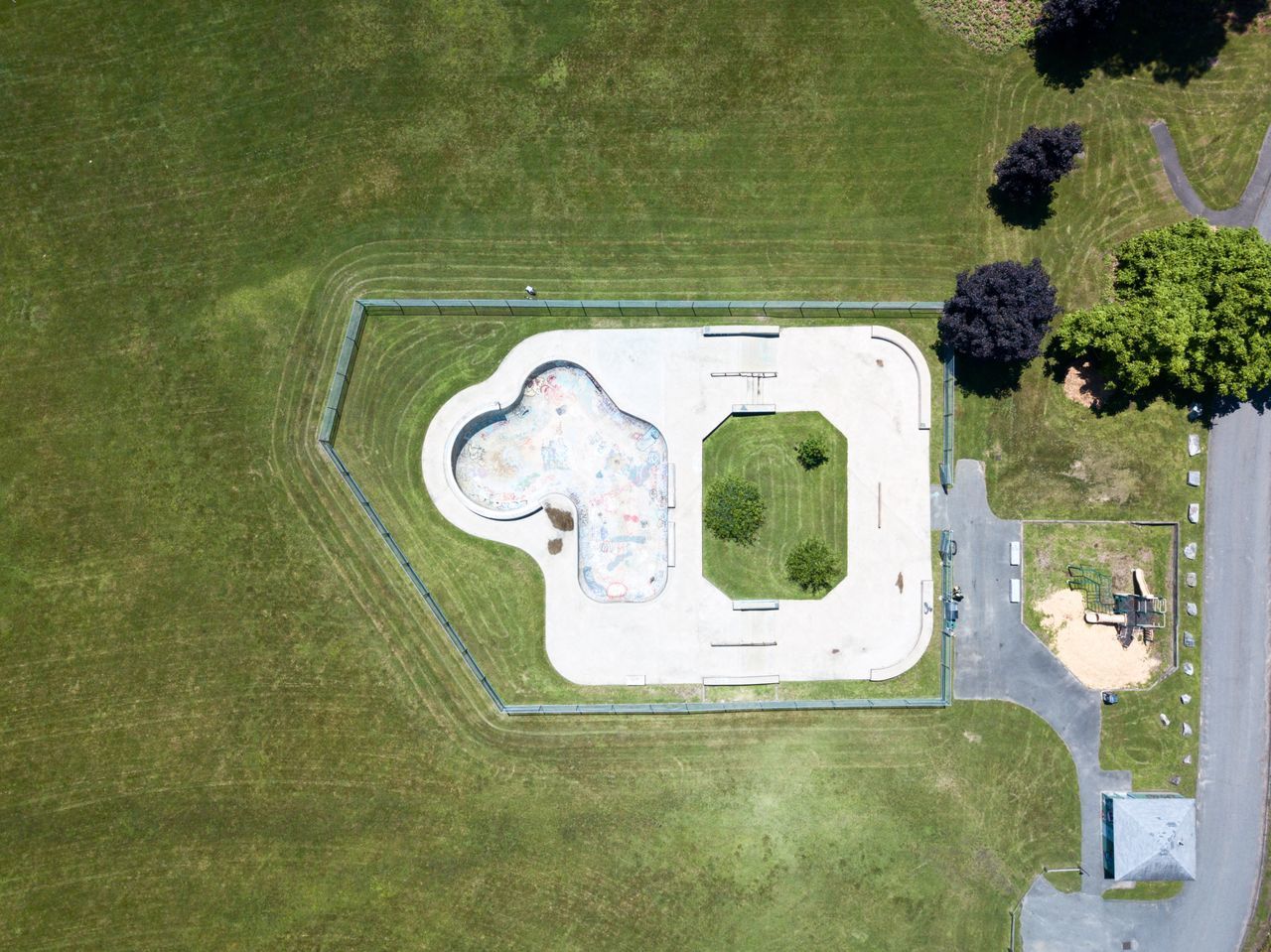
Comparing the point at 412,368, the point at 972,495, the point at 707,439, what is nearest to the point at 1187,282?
the point at 972,495

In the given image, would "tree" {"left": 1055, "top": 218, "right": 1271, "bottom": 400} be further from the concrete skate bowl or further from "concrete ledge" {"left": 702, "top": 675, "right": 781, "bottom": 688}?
"concrete ledge" {"left": 702, "top": 675, "right": 781, "bottom": 688}

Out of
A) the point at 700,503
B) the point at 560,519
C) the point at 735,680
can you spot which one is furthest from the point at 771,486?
the point at 560,519

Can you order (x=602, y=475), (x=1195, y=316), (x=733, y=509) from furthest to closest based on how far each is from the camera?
(x=602, y=475)
(x=733, y=509)
(x=1195, y=316)

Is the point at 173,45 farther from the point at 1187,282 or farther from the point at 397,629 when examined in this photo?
the point at 1187,282

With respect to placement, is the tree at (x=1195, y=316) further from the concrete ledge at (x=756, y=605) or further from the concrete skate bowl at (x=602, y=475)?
the concrete skate bowl at (x=602, y=475)

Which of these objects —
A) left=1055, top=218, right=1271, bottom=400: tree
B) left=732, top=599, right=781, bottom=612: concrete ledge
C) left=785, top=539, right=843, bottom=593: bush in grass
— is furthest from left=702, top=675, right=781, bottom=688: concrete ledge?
left=1055, top=218, right=1271, bottom=400: tree

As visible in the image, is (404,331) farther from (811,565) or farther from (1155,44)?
(1155,44)

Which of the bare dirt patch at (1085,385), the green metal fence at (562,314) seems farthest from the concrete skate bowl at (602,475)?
the bare dirt patch at (1085,385)
